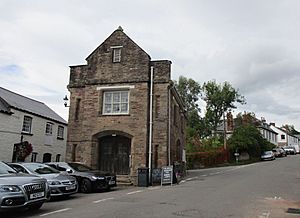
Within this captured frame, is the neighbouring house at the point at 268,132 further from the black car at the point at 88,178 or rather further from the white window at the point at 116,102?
the black car at the point at 88,178

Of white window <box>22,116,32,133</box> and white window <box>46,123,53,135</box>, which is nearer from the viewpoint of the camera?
white window <box>22,116,32,133</box>

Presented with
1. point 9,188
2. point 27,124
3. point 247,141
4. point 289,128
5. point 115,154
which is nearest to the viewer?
point 9,188

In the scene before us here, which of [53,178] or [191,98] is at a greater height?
[191,98]

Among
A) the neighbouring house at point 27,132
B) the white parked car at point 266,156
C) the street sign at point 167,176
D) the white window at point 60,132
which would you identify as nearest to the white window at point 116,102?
the street sign at point 167,176

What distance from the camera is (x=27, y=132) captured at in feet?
87.1

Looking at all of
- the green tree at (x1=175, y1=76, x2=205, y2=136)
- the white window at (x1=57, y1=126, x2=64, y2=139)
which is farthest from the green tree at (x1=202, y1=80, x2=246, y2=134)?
the white window at (x1=57, y1=126, x2=64, y2=139)

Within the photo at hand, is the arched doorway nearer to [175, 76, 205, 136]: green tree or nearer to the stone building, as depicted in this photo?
the stone building

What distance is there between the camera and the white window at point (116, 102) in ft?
71.0

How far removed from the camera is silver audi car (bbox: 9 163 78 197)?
12.4 metres

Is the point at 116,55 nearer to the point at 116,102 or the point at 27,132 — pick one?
the point at 116,102

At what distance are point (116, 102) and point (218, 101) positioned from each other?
41.6 metres

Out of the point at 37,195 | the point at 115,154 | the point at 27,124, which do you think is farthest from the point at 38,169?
the point at 27,124

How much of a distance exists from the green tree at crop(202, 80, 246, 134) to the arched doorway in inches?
1599

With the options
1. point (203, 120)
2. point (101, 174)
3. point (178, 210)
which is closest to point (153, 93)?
point (101, 174)
